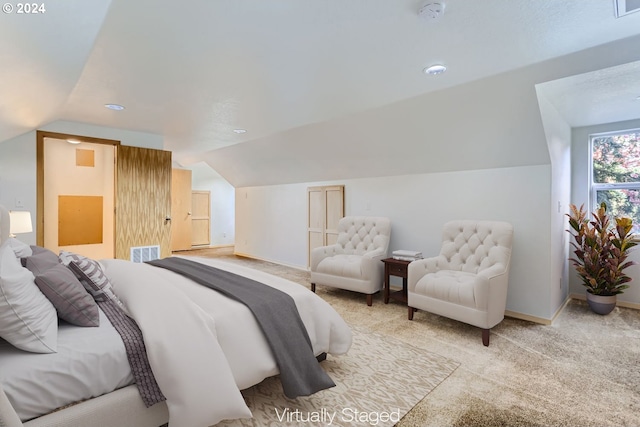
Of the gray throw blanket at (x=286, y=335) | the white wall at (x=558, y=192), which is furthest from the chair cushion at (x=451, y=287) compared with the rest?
the gray throw blanket at (x=286, y=335)

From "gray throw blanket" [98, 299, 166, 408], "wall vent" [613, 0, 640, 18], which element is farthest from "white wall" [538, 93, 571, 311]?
"gray throw blanket" [98, 299, 166, 408]

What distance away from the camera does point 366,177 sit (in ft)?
16.3

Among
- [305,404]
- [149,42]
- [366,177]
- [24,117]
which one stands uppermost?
[149,42]

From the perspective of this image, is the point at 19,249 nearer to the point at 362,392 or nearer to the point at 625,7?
the point at 362,392

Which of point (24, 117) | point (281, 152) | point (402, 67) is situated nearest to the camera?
point (402, 67)

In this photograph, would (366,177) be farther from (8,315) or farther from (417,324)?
(8,315)

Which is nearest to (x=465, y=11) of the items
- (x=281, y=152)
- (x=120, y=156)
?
(x=281, y=152)

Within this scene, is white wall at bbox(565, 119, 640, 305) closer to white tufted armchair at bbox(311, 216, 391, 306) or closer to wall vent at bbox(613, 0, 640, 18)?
white tufted armchair at bbox(311, 216, 391, 306)

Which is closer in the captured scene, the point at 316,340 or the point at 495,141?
the point at 316,340

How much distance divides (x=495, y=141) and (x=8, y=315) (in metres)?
3.98

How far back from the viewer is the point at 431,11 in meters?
1.71

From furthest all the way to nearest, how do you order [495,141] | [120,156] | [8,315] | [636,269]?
[120,156]
[636,269]
[495,141]
[8,315]

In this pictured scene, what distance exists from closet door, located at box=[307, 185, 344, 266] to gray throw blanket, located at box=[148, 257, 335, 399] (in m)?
3.18

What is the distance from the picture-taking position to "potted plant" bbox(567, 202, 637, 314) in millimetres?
3523
